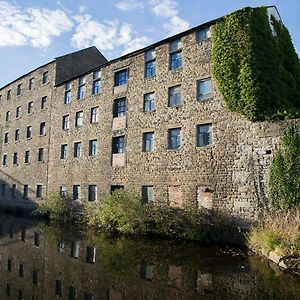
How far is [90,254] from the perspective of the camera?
1459 cm

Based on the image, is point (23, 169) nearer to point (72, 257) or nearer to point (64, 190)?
point (64, 190)

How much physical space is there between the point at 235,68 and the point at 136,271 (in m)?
11.5

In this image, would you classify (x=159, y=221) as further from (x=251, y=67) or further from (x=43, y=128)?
(x=43, y=128)

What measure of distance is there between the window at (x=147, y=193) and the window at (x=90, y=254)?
→ 6126mm

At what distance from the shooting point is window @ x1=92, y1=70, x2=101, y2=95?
26.9 m

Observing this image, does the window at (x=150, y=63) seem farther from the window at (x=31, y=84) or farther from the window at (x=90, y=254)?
the window at (x=31, y=84)

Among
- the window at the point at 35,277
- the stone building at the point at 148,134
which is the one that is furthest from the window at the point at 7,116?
the window at the point at 35,277

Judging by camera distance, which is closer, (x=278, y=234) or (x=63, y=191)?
(x=278, y=234)

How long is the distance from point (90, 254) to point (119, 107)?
1254 centimetres

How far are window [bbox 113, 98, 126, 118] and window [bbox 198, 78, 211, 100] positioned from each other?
20.8 ft

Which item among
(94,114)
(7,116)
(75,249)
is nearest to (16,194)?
(7,116)

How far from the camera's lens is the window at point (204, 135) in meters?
19.0

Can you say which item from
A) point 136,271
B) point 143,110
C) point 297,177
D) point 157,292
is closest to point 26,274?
point 136,271

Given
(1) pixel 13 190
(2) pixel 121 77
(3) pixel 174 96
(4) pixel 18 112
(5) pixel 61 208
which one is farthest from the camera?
(4) pixel 18 112
